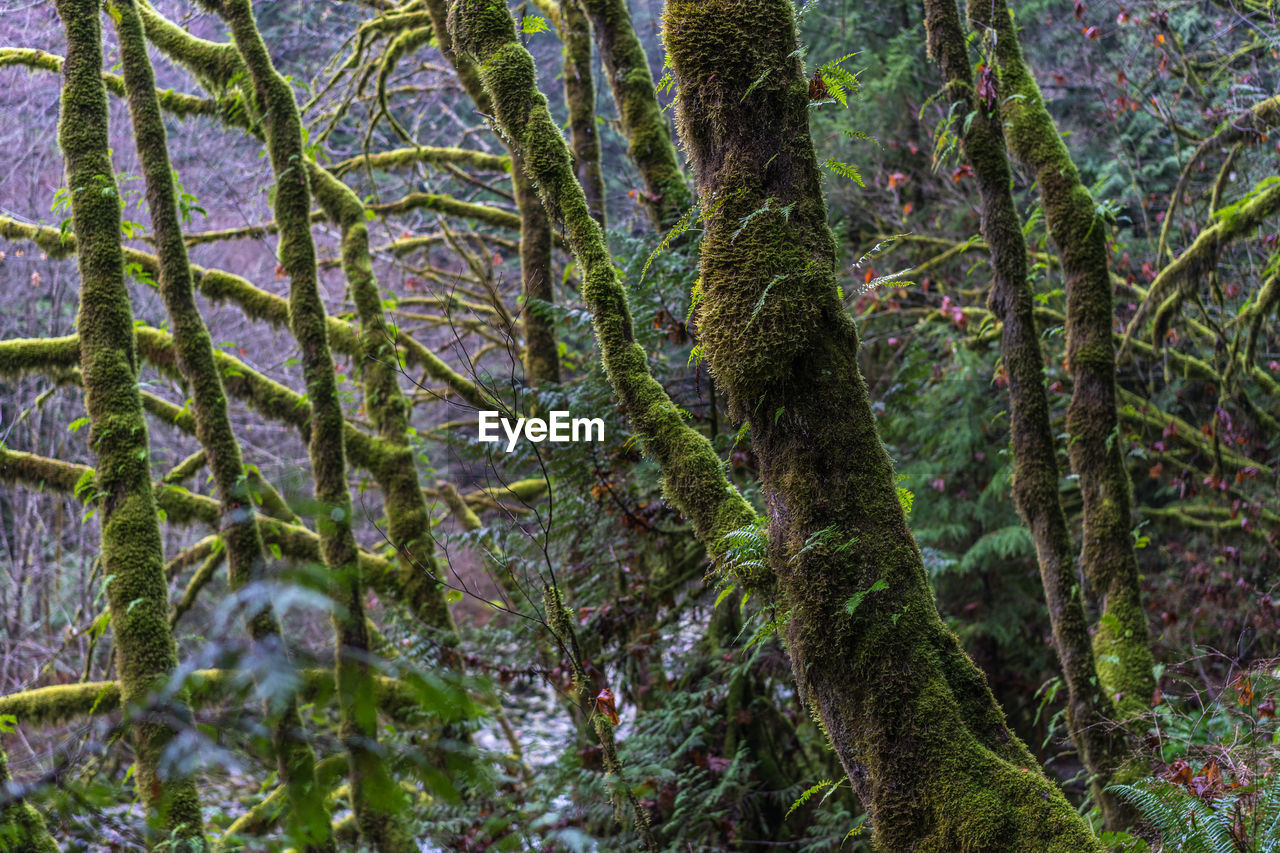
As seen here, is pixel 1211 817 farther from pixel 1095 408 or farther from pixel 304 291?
pixel 304 291

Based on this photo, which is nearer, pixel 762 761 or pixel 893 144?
pixel 762 761

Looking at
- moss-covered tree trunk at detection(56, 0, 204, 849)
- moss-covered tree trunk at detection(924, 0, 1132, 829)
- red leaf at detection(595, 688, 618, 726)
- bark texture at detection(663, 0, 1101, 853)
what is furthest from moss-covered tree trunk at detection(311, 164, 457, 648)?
bark texture at detection(663, 0, 1101, 853)

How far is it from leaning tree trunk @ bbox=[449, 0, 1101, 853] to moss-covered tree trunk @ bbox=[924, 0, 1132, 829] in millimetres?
2007

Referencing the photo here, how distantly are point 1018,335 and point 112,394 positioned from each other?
161 inches

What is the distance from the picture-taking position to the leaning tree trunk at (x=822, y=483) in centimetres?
188

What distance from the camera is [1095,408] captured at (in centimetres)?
397

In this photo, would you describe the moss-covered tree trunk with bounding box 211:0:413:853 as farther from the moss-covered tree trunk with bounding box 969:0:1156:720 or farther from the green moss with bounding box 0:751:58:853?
the moss-covered tree trunk with bounding box 969:0:1156:720

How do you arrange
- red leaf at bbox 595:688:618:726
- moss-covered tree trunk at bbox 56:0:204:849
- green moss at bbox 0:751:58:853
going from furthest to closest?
1. moss-covered tree trunk at bbox 56:0:204:849
2. red leaf at bbox 595:688:618:726
3. green moss at bbox 0:751:58:853

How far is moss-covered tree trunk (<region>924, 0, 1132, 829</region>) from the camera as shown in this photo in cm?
377

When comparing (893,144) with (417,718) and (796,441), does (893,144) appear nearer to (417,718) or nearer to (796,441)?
(417,718)

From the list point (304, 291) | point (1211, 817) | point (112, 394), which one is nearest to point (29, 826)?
point (112, 394)

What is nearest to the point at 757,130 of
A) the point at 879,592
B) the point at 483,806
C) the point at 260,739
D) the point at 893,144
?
the point at 879,592

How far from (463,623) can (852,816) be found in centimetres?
362

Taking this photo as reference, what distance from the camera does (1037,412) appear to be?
384cm
